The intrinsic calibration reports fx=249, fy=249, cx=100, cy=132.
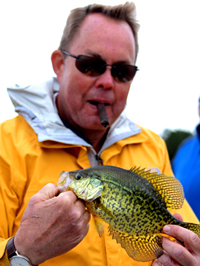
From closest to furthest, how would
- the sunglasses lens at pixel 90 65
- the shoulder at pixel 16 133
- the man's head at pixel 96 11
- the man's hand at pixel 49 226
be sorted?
the man's hand at pixel 49 226
the shoulder at pixel 16 133
the sunglasses lens at pixel 90 65
the man's head at pixel 96 11

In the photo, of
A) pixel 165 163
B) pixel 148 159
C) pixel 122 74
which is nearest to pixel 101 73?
pixel 122 74

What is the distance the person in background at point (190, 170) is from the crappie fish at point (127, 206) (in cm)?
234

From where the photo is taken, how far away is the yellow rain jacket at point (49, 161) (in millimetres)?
2108

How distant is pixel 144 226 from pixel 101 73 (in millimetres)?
1488

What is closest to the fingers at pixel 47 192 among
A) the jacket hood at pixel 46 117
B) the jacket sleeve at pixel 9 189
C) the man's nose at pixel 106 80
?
the jacket sleeve at pixel 9 189

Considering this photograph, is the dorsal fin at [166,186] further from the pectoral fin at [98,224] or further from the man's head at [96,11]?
the man's head at [96,11]

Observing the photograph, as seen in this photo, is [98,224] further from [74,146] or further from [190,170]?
[190,170]

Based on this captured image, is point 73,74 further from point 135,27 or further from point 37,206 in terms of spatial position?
point 37,206

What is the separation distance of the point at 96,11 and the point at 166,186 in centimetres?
193

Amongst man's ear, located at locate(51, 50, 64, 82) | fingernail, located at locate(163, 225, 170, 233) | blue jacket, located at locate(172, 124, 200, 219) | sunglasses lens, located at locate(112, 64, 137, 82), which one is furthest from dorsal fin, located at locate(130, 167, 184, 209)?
blue jacket, located at locate(172, 124, 200, 219)

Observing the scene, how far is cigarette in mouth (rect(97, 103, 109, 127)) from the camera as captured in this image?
2.41 m

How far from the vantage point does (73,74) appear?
2.54 metres

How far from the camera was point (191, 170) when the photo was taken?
179 inches

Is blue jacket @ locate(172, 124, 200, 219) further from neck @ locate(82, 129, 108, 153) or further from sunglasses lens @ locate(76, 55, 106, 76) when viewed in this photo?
sunglasses lens @ locate(76, 55, 106, 76)
